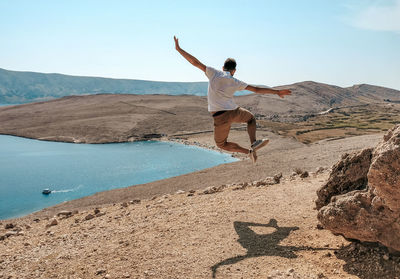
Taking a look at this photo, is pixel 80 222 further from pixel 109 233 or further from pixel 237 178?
pixel 237 178

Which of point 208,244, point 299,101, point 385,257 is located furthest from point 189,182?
point 299,101

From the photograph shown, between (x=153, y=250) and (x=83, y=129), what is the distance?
2771 inches

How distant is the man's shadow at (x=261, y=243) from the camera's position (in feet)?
19.2

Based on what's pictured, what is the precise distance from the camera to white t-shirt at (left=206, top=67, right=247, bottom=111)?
684 cm

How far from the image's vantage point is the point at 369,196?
18.0 ft

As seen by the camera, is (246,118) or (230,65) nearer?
(230,65)

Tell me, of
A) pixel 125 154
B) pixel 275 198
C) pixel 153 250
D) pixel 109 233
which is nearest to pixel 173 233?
pixel 153 250

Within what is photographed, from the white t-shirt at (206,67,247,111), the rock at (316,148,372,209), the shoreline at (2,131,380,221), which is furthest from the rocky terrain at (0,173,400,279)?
the shoreline at (2,131,380,221)

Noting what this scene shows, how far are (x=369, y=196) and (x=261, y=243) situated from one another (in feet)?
7.42

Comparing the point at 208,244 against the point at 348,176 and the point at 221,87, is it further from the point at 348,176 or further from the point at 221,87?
the point at 221,87

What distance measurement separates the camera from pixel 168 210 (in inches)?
374

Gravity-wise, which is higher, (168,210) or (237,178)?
(168,210)

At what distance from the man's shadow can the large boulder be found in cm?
92

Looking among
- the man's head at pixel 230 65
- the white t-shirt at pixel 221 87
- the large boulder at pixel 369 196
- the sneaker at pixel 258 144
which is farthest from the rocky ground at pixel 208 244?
the man's head at pixel 230 65
